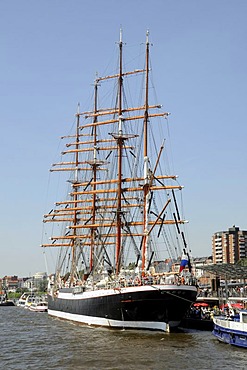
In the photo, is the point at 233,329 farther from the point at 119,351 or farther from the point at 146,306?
the point at 146,306

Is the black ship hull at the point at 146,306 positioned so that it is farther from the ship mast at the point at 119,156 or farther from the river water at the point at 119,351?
the ship mast at the point at 119,156

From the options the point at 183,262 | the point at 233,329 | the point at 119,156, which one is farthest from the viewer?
the point at 119,156

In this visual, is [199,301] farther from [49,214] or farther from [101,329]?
[49,214]

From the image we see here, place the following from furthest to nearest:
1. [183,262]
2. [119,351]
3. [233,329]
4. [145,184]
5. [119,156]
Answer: [119,156] < [145,184] < [183,262] < [233,329] < [119,351]

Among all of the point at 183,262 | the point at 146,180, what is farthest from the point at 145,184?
the point at 183,262

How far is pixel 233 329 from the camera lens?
42625mm

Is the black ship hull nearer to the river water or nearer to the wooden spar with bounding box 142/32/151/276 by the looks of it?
the river water

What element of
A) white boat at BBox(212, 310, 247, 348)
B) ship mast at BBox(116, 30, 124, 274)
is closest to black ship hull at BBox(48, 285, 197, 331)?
white boat at BBox(212, 310, 247, 348)

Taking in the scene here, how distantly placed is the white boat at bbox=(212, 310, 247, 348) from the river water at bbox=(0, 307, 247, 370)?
65 cm

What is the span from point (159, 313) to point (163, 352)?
11.9 meters

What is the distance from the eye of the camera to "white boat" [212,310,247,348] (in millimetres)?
41375

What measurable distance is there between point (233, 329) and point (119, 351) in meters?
9.11

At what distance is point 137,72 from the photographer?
231 feet

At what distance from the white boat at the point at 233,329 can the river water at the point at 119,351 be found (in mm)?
654
